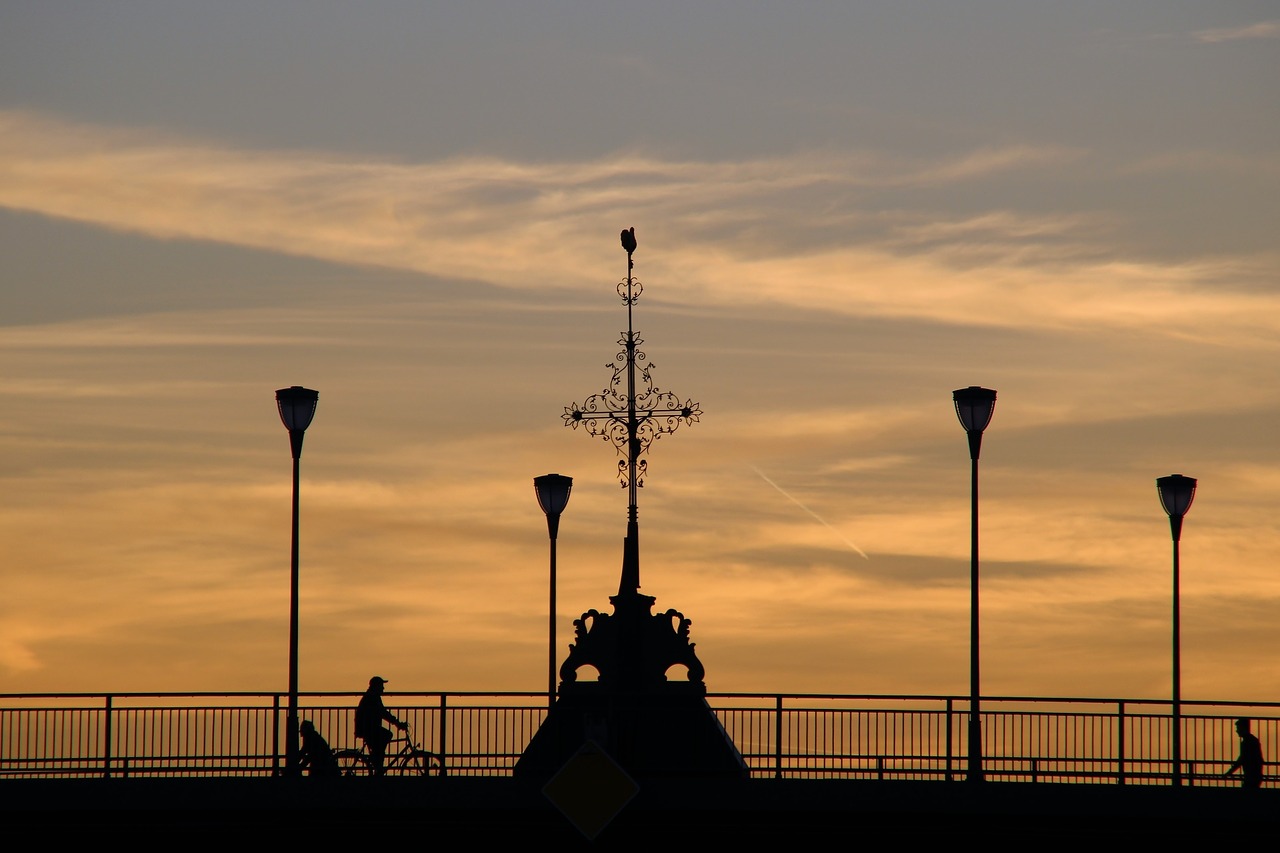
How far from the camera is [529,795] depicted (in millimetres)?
32031

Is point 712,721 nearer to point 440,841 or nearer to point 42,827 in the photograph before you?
point 440,841

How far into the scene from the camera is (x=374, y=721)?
3388cm

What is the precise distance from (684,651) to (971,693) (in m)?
10.9

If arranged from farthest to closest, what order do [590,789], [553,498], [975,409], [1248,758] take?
[553,498] → [975,409] → [1248,758] → [590,789]

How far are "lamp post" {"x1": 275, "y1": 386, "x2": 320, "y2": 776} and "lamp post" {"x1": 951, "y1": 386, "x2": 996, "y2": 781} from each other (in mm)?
9016

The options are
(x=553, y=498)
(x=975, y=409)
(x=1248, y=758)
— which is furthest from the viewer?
(x=553, y=498)

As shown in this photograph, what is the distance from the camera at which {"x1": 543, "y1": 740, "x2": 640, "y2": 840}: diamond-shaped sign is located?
2808cm

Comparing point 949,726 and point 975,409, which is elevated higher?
point 975,409

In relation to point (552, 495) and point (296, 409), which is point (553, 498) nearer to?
point (552, 495)

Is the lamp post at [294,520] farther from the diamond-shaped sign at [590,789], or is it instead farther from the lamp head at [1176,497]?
the lamp head at [1176,497]

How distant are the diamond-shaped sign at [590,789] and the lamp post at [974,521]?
6.13 meters

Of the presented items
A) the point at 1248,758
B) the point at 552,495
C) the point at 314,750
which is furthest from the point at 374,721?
the point at 1248,758

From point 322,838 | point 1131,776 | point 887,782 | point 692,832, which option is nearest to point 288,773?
point 322,838

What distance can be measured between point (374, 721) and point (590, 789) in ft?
21.3
